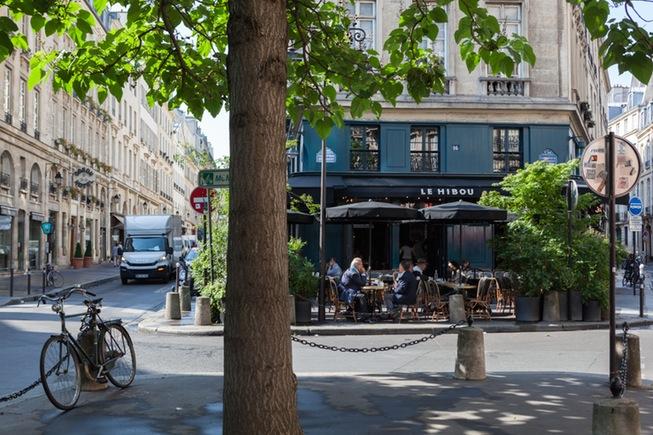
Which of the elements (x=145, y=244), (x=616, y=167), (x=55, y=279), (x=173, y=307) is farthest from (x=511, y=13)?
(x=616, y=167)

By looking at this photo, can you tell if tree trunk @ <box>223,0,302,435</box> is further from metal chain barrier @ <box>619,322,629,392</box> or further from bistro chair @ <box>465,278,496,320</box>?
bistro chair @ <box>465,278,496,320</box>

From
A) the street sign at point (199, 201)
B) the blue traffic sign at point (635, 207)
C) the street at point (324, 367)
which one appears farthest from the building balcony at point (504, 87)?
the street at point (324, 367)

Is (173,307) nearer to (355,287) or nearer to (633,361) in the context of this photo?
(355,287)

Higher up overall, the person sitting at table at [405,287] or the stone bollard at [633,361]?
the person sitting at table at [405,287]

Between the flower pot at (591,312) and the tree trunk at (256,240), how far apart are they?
1235 cm

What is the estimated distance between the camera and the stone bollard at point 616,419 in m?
4.82

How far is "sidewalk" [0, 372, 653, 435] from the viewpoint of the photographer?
6.12 m

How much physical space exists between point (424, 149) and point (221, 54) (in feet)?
58.9

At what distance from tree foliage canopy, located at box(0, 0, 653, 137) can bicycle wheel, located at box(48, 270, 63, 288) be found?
1855cm

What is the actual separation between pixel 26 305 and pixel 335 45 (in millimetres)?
15068

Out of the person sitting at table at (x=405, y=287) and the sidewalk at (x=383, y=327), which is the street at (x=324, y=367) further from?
the person sitting at table at (x=405, y=287)

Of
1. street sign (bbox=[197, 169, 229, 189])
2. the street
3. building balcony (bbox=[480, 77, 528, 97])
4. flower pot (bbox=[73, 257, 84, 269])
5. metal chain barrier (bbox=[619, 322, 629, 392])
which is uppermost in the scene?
building balcony (bbox=[480, 77, 528, 97])

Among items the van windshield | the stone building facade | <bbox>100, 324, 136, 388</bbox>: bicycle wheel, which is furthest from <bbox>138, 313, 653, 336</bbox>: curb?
the van windshield

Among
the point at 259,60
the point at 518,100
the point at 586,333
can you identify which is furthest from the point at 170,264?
the point at 259,60
